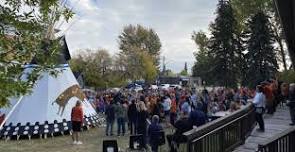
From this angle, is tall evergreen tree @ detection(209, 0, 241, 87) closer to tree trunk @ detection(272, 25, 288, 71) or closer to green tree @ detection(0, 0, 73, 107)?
tree trunk @ detection(272, 25, 288, 71)

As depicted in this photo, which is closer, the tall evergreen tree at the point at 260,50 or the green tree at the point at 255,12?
the tall evergreen tree at the point at 260,50

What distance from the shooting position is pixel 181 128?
13.2 m

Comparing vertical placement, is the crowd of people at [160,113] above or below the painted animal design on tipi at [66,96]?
below

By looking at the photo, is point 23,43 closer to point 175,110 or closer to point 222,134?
point 222,134

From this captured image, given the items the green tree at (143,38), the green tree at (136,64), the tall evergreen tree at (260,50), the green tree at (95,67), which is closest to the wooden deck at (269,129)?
the tall evergreen tree at (260,50)

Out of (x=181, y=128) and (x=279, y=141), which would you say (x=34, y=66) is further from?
(x=181, y=128)

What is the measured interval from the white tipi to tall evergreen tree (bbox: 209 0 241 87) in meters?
29.3

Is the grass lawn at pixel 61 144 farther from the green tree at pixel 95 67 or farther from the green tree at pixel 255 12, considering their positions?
the green tree at pixel 95 67

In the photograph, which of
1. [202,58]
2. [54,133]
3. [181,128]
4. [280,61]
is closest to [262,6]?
[280,61]

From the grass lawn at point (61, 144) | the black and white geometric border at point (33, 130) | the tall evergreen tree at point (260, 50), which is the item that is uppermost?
the tall evergreen tree at point (260, 50)

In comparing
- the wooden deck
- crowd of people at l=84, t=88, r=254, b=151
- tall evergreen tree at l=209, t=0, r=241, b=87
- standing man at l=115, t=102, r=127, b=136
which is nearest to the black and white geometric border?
crowd of people at l=84, t=88, r=254, b=151

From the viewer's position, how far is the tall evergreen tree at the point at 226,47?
4959 cm

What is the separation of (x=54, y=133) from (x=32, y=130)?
40.4 inches

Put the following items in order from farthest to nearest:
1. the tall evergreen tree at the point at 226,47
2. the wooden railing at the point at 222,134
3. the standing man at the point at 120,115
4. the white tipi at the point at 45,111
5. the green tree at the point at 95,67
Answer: the green tree at the point at 95,67
the tall evergreen tree at the point at 226,47
the white tipi at the point at 45,111
the standing man at the point at 120,115
the wooden railing at the point at 222,134
